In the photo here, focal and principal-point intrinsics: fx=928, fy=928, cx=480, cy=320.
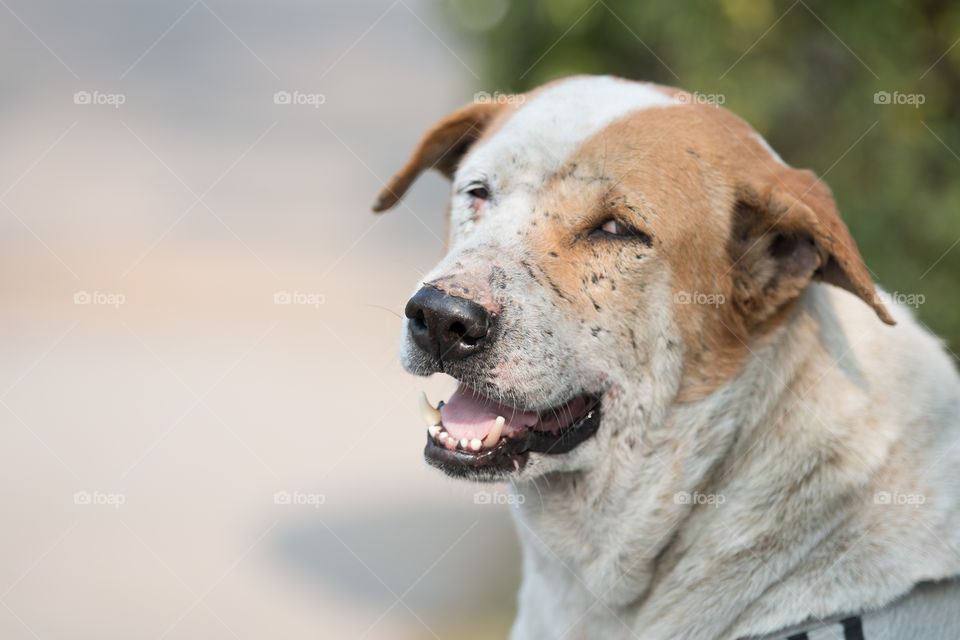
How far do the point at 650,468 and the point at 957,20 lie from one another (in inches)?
138

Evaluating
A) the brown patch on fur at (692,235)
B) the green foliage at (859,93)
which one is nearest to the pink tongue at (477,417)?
the brown patch on fur at (692,235)

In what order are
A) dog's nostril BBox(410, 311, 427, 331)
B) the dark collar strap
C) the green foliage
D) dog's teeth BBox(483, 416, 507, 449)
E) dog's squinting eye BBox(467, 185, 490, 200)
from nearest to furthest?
the dark collar strap, dog's nostril BBox(410, 311, 427, 331), dog's teeth BBox(483, 416, 507, 449), dog's squinting eye BBox(467, 185, 490, 200), the green foliage

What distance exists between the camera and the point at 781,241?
2559 millimetres

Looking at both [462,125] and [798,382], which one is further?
[462,125]

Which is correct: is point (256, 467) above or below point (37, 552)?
below

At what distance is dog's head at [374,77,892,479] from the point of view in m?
2.42

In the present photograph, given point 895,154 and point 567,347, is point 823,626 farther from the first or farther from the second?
point 895,154

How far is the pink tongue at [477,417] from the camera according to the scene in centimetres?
250

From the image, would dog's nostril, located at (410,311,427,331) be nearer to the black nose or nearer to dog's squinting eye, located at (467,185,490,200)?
the black nose

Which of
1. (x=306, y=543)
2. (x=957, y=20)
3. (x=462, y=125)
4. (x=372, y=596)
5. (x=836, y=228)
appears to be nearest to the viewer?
(x=836, y=228)

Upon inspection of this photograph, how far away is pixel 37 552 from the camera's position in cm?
542

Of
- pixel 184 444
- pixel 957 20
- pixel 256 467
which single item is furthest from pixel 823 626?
pixel 184 444

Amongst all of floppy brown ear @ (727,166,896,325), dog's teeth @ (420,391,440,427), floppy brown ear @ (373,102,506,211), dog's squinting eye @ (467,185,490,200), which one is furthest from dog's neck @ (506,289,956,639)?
floppy brown ear @ (373,102,506,211)

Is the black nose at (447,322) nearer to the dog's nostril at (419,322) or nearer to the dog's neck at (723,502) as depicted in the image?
the dog's nostril at (419,322)
